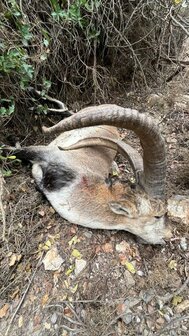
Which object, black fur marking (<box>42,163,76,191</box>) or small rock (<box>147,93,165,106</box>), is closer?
black fur marking (<box>42,163,76,191</box>)

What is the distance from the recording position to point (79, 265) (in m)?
3.14

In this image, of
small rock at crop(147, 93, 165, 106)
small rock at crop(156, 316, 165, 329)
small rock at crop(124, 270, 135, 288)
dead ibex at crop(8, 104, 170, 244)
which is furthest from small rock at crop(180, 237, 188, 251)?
small rock at crop(147, 93, 165, 106)

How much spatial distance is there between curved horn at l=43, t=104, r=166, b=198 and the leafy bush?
1054 mm

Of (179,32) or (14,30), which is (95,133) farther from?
(179,32)

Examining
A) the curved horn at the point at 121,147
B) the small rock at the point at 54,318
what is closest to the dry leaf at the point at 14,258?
the small rock at the point at 54,318

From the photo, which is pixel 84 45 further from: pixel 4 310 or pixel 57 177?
pixel 4 310

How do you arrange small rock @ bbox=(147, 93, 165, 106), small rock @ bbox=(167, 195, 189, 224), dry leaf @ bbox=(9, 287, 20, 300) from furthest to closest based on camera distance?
small rock @ bbox=(147, 93, 165, 106) < small rock @ bbox=(167, 195, 189, 224) < dry leaf @ bbox=(9, 287, 20, 300)

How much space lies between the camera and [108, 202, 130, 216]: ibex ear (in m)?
3.24

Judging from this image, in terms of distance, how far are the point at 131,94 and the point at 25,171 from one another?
2023 mm

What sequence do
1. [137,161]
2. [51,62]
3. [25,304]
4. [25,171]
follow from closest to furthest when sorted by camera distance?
[25,304] → [137,161] → [25,171] → [51,62]

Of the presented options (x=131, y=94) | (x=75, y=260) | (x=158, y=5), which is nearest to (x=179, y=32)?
(x=158, y=5)

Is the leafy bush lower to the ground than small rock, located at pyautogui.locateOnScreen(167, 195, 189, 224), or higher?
higher

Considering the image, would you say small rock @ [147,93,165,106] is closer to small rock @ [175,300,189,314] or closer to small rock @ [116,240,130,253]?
small rock @ [116,240,130,253]

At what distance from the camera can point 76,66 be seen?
4273 mm
